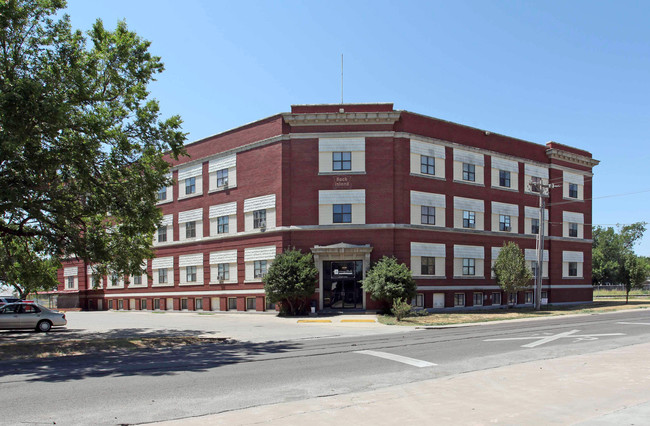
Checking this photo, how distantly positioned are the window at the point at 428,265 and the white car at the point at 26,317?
24.1 m

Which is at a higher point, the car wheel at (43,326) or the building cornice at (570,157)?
the building cornice at (570,157)

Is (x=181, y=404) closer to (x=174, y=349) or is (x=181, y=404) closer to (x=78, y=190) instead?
(x=174, y=349)

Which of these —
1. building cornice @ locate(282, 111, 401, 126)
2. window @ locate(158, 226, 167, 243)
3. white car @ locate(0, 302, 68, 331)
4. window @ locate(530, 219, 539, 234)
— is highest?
building cornice @ locate(282, 111, 401, 126)

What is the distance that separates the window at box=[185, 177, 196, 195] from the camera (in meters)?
44.3

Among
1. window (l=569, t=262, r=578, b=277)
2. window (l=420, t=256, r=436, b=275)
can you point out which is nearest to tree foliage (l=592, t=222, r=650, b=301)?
window (l=569, t=262, r=578, b=277)

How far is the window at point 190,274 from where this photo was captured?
43.7 metres

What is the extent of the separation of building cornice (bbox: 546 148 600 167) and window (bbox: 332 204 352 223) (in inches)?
892

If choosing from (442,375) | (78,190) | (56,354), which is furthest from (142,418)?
(78,190)

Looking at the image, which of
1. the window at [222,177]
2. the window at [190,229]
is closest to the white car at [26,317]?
the window at [222,177]

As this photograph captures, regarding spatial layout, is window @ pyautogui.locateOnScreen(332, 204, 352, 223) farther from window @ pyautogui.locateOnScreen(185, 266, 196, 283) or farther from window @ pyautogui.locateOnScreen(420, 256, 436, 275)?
window @ pyautogui.locateOnScreen(185, 266, 196, 283)

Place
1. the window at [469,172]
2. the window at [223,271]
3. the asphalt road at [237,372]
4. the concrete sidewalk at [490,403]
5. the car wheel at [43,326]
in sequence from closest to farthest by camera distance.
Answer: the concrete sidewalk at [490,403] < the asphalt road at [237,372] < the car wheel at [43,326] < the window at [223,271] < the window at [469,172]

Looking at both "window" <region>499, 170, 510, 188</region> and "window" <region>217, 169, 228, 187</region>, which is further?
"window" <region>499, 170, 510, 188</region>

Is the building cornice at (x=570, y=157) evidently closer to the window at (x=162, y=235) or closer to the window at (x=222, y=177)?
the window at (x=222, y=177)

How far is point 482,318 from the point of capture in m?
32.5
